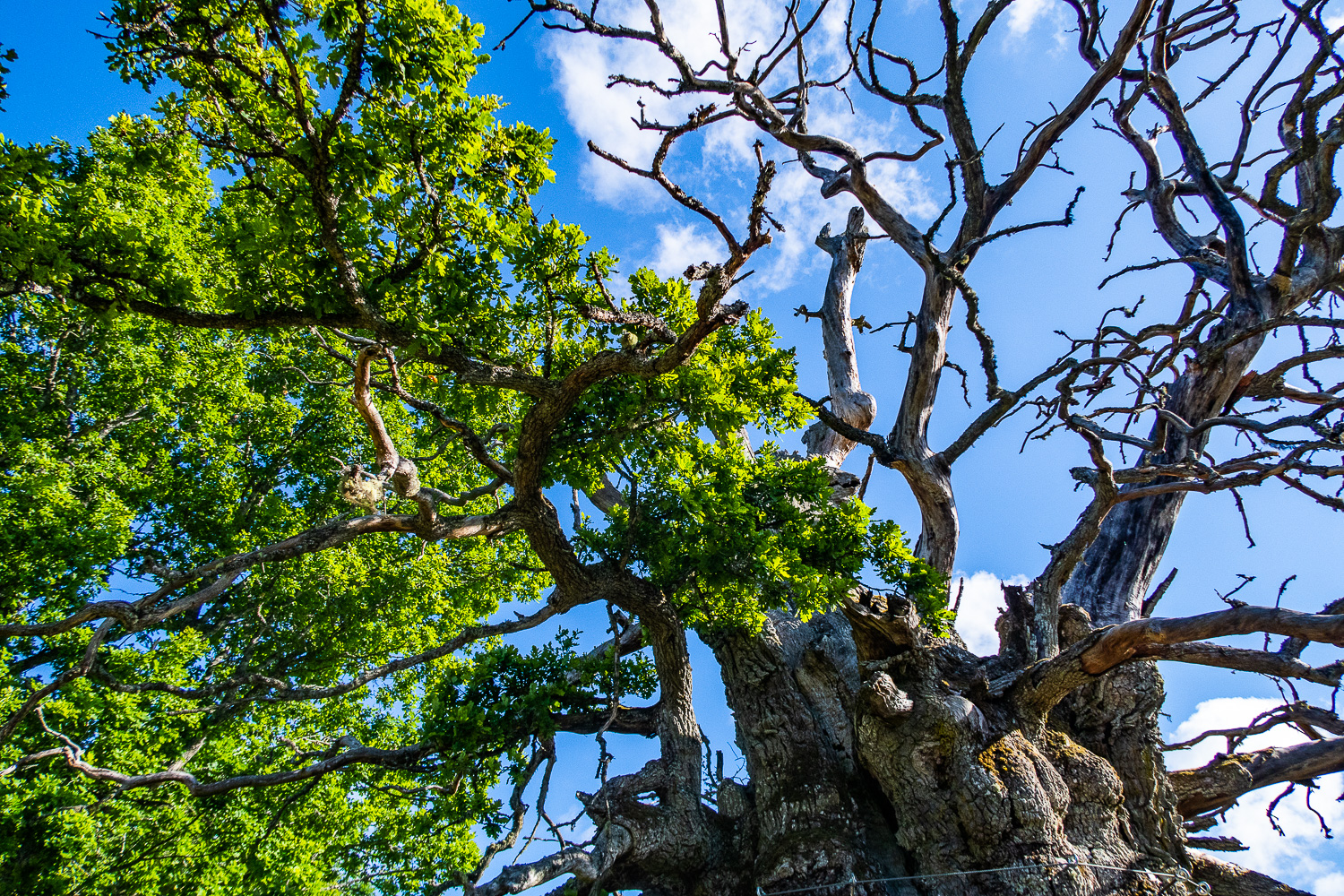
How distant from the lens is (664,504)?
23.3 ft

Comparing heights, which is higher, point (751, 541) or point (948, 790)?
point (751, 541)

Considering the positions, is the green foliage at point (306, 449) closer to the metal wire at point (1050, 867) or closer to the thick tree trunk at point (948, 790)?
the thick tree trunk at point (948, 790)

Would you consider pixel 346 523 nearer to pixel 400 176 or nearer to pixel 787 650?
pixel 400 176

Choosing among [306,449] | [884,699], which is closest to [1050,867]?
[884,699]

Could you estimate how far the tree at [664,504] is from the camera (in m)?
4.93

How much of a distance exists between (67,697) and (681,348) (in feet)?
33.9

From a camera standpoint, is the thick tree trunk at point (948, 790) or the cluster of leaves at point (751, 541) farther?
the cluster of leaves at point (751, 541)

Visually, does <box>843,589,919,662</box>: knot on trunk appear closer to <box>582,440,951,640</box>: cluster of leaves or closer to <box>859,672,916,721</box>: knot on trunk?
<box>582,440,951,640</box>: cluster of leaves

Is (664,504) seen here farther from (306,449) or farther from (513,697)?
(306,449)

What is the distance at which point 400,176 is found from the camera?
517 centimetres

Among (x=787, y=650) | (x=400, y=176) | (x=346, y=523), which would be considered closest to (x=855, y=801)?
(x=787, y=650)

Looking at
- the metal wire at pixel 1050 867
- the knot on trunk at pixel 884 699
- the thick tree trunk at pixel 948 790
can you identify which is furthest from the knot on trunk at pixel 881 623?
the metal wire at pixel 1050 867

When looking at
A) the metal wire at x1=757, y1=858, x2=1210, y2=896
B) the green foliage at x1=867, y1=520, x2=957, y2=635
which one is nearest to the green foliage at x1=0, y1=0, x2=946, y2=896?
the green foliage at x1=867, y1=520, x2=957, y2=635

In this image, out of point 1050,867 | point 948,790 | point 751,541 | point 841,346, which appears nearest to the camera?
point 1050,867
